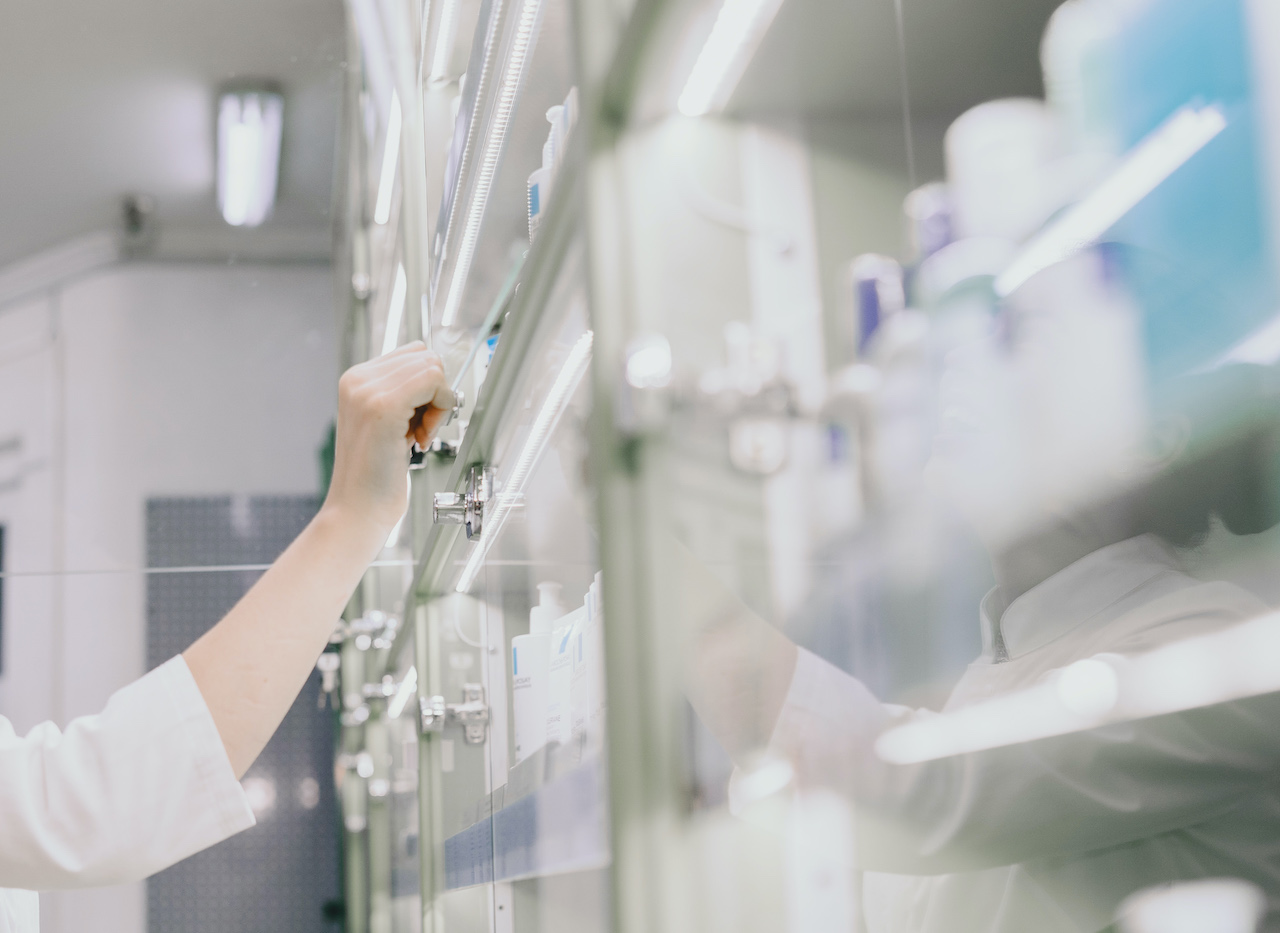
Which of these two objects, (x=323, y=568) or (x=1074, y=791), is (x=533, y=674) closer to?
(x=323, y=568)

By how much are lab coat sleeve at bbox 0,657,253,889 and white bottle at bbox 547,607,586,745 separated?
0.74 feet

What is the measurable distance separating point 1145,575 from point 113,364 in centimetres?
255

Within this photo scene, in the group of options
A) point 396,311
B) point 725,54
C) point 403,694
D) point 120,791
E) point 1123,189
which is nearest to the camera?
point 1123,189

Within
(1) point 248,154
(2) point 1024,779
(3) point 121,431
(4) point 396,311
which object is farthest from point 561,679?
(1) point 248,154

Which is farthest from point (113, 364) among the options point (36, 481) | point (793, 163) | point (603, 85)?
point (793, 163)

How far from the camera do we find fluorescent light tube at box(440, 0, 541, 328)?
0.87 metres

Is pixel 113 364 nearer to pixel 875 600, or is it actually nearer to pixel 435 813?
pixel 435 813

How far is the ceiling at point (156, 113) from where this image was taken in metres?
2.41

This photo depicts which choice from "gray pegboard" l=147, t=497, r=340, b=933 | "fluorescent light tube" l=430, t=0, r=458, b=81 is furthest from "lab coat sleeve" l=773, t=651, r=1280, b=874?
"gray pegboard" l=147, t=497, r=340, b=933

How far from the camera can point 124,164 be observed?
98.5 inches

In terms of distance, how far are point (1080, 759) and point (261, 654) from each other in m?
0.67

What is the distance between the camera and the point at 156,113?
247 cm

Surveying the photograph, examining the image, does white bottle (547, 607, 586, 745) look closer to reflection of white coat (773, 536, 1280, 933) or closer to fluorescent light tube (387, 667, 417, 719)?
reflection of white coat (773, 536, 1280, 933)

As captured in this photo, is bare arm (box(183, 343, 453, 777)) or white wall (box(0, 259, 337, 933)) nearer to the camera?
bare arm (box(183, 343, 453, 777))
